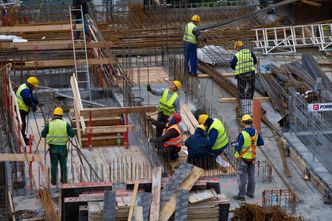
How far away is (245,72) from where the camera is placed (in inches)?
931

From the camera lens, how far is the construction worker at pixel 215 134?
63.3 ft

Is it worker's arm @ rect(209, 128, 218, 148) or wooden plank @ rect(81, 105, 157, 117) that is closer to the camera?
worker's arm @ rect(209, 128, 218, 148)

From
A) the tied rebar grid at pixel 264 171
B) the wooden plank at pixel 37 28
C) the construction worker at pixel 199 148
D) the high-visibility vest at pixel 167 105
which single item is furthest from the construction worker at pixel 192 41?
the construction worker at pixel 199 148

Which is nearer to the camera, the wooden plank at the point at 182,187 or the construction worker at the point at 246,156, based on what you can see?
the wooden plank at the point at 182,187

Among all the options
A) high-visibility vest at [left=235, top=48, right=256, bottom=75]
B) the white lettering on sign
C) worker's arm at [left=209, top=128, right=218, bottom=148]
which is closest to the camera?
worker's arm at [left=209, top=128, right=218, bottom=148]

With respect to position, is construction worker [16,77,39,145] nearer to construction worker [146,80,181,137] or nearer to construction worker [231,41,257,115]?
construction worker [146,80,181,137]

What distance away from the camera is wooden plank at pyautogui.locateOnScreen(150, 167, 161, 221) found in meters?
16.5

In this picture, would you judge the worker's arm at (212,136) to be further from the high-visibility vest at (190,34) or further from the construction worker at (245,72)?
the high-visibility vest at (190,34)

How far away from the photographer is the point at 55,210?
17.7 meters

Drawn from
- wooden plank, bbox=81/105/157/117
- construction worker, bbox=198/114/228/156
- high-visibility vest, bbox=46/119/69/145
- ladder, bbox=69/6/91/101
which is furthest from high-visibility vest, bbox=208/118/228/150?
ladder, bbox=69/6/91/101

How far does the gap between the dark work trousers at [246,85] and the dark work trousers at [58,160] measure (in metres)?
6.39

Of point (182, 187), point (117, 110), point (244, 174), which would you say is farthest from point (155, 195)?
point (117, 110)

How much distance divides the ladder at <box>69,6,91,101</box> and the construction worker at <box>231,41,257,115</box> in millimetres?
Answer: 4032

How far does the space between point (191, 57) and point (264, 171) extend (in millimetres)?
6650
